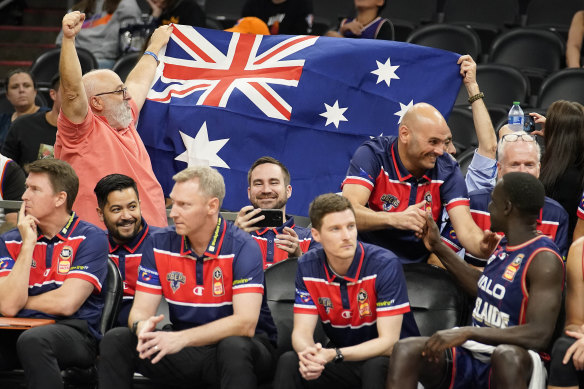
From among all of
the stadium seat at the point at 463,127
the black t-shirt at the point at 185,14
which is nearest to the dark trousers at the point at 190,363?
the stadium seat at the point at 463,127

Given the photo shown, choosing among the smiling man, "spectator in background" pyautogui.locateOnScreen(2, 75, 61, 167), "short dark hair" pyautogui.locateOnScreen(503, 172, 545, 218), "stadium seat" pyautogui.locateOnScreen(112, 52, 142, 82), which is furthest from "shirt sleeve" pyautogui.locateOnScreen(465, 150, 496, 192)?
"stadium seat" pyautogui.locateOnScreen(112, 52, 142, 82)

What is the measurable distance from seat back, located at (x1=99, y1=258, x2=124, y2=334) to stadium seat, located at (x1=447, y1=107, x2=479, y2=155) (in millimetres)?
3597

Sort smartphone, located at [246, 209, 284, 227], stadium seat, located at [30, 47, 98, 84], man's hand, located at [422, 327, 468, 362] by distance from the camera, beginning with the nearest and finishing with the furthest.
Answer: man's hand, located at [422, 327, 468, 362] < smartphone, located at [246, 209, 284, 227] < stadium seat, located at [30, 47, 98, 84]

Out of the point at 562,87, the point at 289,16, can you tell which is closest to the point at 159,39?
the point at 289,16

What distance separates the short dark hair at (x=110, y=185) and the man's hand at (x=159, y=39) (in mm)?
1677

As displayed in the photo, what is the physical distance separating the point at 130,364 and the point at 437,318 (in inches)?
60.8

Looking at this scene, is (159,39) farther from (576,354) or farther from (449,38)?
(576,354)

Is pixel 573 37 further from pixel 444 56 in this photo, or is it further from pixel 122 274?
pixel 122 274

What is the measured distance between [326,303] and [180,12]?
4.58m

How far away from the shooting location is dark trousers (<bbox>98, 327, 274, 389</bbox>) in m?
4.13

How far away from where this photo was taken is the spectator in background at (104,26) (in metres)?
8.79

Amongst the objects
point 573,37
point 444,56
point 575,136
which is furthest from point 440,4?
point 575,136

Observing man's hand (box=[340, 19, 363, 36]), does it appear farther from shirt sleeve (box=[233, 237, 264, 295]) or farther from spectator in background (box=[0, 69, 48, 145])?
shirt sleeve (box=[233, 237, 264, 295])

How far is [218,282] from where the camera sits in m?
4.44
